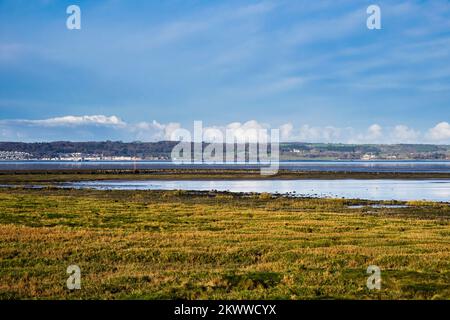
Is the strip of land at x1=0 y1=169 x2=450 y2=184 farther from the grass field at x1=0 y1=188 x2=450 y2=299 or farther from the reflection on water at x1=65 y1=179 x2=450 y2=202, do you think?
the grass field at x1=0 y1=188 x2=450 y2=299

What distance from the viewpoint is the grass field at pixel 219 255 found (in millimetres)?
15922

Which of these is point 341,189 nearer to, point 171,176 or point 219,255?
point 171,176

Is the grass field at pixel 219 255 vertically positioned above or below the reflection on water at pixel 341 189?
above

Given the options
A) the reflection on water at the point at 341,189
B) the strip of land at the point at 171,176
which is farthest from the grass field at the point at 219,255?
the strip of land at the point at 171,176

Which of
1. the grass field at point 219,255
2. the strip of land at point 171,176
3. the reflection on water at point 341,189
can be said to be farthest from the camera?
the strip of land at point 171,176

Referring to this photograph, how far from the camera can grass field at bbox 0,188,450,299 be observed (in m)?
15.9

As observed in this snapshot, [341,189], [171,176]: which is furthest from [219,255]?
[171,176]

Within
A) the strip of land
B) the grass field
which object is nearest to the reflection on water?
the strip of land

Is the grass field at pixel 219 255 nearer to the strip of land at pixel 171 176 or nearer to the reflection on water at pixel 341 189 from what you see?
the reflection on water at pixel 341 189

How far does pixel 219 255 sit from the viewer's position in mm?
22172
